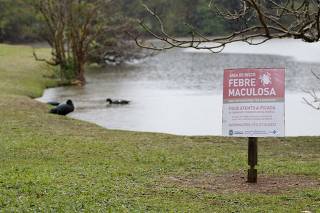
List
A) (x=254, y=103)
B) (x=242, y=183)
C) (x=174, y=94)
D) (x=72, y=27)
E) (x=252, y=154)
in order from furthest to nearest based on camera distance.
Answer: (x=72, y=27)
(x=174, y=94)
(x=242, y=183)
(x=252, y=154)
(x=254, y=103)

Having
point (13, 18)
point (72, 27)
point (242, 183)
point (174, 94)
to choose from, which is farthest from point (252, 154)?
point (13, 18)

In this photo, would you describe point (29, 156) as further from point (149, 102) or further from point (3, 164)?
point (149, 102)

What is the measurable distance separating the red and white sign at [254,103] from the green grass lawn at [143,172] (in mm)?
1025

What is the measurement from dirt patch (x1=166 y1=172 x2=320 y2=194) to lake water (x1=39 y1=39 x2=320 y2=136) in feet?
35.0

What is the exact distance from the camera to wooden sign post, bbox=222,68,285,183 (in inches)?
422

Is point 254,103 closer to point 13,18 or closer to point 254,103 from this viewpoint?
point 254,103

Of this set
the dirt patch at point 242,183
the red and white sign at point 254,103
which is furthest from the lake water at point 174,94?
the red and white sign at point 254,103

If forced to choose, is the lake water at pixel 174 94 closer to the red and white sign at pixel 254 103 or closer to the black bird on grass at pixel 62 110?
the black bird on grass at pixel 62 110

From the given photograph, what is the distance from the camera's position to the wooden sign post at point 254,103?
1072cm

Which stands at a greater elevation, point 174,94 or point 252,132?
point 174,94

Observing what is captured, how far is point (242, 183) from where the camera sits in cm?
1131

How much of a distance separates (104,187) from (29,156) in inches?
176

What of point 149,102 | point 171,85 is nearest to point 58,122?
point 149,102

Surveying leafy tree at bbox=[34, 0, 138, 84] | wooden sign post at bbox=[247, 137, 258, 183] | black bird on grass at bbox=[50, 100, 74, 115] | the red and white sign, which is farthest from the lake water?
the red and white sign
